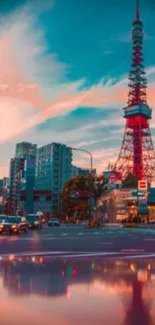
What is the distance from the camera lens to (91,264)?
1230 centimetres

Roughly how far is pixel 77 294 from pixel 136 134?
113177 mm

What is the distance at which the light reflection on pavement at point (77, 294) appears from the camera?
5.83 m

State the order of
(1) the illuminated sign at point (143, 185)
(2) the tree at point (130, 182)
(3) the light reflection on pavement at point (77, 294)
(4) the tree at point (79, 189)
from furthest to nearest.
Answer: (4) the tree at point (79, 189) → (2) the tree at point (130, 182) → (1) the illuminated sign at point (143, 185) → (3) the light reflection on pavement at point (77, 294)

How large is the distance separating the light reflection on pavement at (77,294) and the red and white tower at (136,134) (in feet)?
327

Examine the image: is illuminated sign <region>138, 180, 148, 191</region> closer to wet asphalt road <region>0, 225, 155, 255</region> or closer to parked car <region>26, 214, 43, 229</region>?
parked car <region>26, 214, 43, 229</region>

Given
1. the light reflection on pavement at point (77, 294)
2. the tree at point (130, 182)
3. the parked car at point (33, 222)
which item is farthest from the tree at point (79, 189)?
the light reflection on pavement at point (77, 294)

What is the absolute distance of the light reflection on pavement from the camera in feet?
19.1

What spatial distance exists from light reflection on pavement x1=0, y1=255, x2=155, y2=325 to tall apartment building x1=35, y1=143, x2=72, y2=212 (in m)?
164

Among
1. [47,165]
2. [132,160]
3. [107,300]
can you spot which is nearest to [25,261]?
[107,300]

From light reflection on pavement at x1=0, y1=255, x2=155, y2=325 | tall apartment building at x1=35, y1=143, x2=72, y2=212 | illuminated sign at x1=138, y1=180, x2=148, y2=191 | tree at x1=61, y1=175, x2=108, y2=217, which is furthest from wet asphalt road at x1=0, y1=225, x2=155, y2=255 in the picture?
tall apartment building at x1=35, y1=143, x2=72, y2=212

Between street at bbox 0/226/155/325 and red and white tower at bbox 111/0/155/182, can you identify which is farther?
red and white tower at bbox 111/0/155/182

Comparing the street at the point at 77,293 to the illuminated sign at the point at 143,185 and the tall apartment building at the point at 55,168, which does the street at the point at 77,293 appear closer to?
the illuminated sign at the point at 143,185

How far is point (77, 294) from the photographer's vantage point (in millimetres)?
7445

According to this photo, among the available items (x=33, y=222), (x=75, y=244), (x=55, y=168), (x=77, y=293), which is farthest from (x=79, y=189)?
(x=77, y=293)
